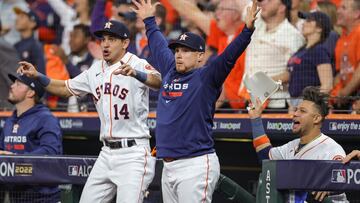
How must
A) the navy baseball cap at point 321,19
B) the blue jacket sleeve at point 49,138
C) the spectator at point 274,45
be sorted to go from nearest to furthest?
1. the blue jacket sleeve at point 49,138
2. the navy baseball cap at point 321,19
3. the spectator at point 274,45

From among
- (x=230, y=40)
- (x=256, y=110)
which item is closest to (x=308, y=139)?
(x=256, y=110)

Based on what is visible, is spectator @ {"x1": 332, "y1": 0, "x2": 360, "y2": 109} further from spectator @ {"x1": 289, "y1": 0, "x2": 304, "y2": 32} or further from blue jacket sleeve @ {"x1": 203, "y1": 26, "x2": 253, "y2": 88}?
blue jacket sleeve @ {"x1": 203, "y1": 26, "x2": 253, "y2": 88}

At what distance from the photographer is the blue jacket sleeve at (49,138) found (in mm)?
8680

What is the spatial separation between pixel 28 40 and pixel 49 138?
3578 millimetres

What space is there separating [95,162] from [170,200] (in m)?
0.81

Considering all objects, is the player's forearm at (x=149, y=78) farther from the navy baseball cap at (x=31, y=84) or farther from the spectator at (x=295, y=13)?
the spectator at (x=295, y=13)

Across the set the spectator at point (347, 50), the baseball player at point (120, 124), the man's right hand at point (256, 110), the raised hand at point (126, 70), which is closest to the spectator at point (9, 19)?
the spectator at point (347, 50)

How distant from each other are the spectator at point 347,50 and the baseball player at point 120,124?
100 inches

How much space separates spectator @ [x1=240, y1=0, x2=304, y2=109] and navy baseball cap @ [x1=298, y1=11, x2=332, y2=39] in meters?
0.31

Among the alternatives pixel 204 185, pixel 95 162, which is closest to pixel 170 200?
pixel 204 185

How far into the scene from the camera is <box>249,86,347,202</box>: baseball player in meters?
7.25

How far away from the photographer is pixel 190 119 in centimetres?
709

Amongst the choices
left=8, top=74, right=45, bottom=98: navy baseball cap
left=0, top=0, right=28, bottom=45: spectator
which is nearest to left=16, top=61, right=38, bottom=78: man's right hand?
left=8, top=74, right=45, bottom=98: navy baseball cap

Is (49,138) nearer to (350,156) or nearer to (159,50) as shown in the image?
(159,50)
